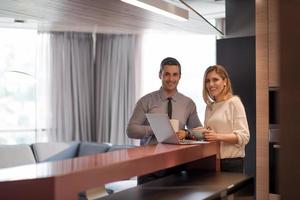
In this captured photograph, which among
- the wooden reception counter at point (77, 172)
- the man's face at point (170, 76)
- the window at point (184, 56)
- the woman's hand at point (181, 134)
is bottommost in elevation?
the wooden reception counter at point (77, 172)

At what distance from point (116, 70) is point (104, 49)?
47 cm

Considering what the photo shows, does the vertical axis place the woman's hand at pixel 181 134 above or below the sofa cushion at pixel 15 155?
above

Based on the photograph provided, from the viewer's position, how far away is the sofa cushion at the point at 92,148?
5.72m

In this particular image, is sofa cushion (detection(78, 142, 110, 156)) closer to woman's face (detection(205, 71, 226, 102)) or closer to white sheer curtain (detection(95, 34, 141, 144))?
white sheer curtain (detection(95, 34, 141, 144))

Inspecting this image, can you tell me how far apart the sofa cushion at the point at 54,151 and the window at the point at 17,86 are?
2.98 feet

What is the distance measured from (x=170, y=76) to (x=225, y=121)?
592 mm

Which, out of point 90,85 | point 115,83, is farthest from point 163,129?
point 90,85

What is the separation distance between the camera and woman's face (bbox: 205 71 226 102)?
262cm

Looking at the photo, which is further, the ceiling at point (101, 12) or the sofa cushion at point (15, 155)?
the sofa cushion at point (15, 155)

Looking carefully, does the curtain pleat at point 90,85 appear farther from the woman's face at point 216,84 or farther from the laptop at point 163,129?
the laptop at point 163,129

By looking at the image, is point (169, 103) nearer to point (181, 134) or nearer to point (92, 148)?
point (181, 134)

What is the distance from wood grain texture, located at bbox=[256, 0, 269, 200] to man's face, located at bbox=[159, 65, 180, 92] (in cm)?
110

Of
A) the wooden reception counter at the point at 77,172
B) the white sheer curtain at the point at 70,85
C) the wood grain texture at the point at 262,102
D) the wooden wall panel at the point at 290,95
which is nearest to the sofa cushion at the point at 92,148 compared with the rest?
the white sheer curtain at the point at 70,85

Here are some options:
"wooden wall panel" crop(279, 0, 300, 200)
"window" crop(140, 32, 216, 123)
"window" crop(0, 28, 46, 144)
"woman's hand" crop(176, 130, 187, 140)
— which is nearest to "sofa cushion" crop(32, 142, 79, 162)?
"window" crop(0, 28, 46, 144)
